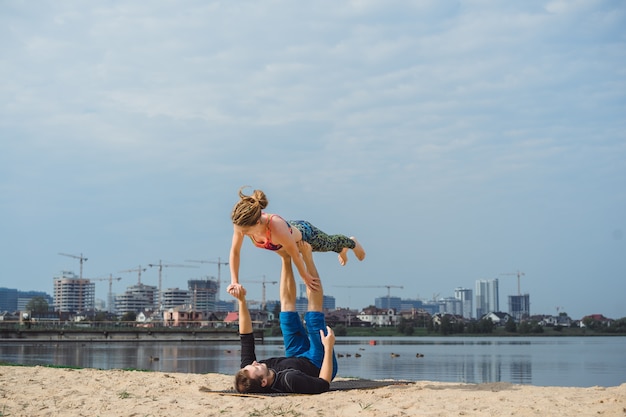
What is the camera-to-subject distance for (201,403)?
841 centimetres

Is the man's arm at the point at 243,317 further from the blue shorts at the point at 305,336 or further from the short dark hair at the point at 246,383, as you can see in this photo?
the short dark hair at the point at 246,383

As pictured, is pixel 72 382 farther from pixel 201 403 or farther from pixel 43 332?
pixel 43 332

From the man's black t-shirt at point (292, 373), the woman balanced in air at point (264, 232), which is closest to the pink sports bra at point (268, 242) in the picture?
the woman balanced in air at point (264, 232)

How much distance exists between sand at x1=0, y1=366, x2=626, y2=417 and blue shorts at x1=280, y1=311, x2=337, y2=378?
605 millimetres

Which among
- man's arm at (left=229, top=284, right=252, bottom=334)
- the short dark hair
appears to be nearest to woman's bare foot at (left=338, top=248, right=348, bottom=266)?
man's arm at (left=229, top=284, right=252, bottom=334)

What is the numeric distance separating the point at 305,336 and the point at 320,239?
4.84 ft

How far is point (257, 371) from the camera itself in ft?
28.1

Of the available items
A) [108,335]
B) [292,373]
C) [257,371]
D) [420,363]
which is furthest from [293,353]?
[108,335]

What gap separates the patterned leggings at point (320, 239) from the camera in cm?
1009

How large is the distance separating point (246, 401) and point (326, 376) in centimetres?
119

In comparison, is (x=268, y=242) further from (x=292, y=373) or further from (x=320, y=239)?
(x=292, y=373)

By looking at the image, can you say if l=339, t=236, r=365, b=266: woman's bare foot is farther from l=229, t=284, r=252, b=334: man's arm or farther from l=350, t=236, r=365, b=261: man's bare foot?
l=229, t=284, r=252, b=334: man's arm

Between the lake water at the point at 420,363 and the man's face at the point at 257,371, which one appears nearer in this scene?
the man's face at the point at 257,371

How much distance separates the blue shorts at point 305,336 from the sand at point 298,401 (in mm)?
605
